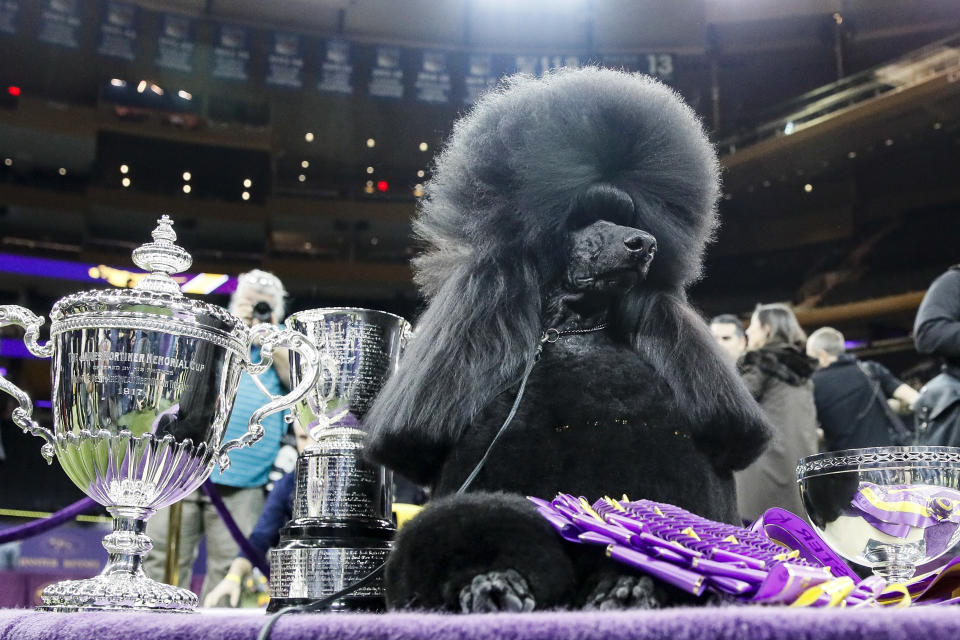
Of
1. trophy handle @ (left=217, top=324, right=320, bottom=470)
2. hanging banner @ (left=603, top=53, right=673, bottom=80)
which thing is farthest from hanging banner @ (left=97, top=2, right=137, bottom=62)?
trophy handle @ (left=217, top=324, right=320, bottom=470)

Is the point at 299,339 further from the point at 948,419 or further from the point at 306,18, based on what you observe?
the point at 306,18

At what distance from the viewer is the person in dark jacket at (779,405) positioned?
2.50 metres

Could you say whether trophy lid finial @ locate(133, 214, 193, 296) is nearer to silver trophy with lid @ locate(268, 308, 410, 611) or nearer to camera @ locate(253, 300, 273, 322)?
silver trophy with lid @ locate(268, 308, 410, 611)

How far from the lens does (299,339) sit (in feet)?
3.41

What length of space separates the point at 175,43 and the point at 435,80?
A: 9.10 ft

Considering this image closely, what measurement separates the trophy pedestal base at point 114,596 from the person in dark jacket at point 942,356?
1.83m

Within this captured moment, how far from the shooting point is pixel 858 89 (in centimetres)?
1038

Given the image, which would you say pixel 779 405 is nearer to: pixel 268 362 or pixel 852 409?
pixel 852 409

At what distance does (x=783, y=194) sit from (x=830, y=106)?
6.87 feet

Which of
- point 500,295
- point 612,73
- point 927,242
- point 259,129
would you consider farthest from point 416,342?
point 259,129

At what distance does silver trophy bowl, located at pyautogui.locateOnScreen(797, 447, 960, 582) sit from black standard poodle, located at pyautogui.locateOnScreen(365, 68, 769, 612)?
0.46ft

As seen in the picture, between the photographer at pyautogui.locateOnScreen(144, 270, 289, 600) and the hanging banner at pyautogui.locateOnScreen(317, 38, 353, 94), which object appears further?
the hanging banner at pyautogui.locateOnScreen(317, 38, 353, 94)

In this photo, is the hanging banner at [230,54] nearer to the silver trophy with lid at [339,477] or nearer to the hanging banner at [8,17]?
the hanging banner at [8,17]

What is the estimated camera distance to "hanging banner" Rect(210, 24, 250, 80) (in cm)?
930
